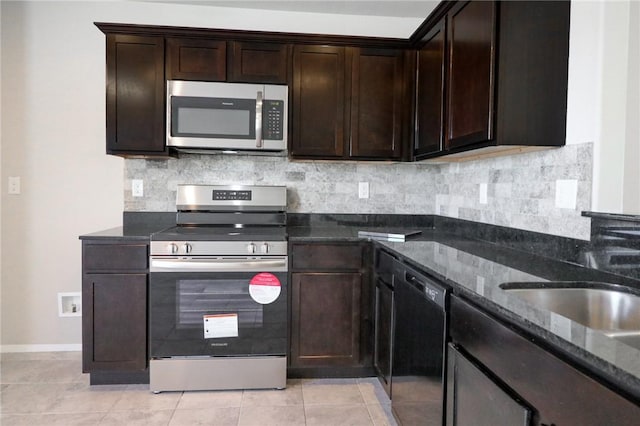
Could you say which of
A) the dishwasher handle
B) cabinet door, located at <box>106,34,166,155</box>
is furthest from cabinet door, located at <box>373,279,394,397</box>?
cabinet door, located at <box>106,34,166,155</box>

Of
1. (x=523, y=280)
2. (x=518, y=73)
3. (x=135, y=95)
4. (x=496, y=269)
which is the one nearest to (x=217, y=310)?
(x=135, y=95)

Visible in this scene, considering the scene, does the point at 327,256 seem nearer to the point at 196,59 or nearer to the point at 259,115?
the point at 259,115

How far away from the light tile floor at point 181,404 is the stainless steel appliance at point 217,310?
0.32 ft

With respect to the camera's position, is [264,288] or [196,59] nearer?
[264,288]

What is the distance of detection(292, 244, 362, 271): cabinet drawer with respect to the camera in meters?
2.35

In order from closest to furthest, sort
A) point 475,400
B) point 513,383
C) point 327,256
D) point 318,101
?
1. point 513,383
2. point 475,400
3. point 327,256
4. point 318,101

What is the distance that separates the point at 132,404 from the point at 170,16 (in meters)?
2.49

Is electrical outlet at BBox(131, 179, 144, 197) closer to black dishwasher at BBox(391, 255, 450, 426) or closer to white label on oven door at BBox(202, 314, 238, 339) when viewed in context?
white label on oven door at BBox(202, 314, 238, 339)

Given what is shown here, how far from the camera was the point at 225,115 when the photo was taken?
2502 mm

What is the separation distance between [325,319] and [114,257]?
125 centimetres

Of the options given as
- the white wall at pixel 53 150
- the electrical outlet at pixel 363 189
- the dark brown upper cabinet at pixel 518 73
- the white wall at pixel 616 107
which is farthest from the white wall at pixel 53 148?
the white wall at pixel 616 107

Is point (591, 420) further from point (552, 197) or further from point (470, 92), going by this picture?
point (470, 92)

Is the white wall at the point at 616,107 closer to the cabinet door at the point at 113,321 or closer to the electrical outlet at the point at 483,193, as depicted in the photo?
the electrical outlet at the point at 483,193

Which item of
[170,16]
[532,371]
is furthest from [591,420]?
[170,16]
